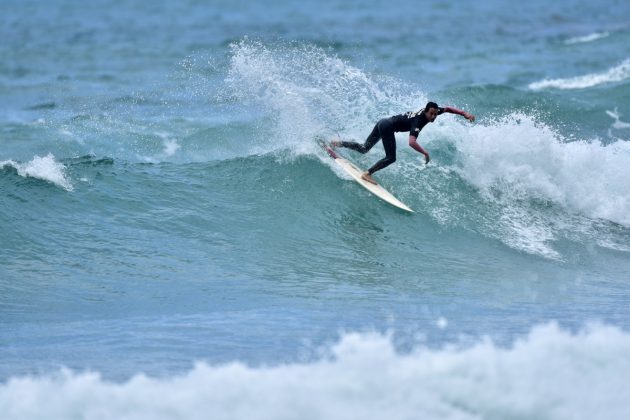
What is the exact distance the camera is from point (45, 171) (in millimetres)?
14664

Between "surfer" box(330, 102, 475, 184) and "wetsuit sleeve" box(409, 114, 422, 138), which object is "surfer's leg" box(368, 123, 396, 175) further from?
"wetsuit sleeve" box(409, 114, 422, 138)

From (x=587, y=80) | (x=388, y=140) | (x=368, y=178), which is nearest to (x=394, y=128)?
(x=388, y=140)

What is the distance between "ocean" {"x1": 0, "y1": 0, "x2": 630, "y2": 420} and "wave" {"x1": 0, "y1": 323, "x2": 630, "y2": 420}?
0.9 inches

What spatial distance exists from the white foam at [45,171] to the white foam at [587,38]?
27531 millimetres

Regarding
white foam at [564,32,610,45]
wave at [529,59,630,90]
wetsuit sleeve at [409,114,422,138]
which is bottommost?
wetsuit sleeve at [409,114,422,138]

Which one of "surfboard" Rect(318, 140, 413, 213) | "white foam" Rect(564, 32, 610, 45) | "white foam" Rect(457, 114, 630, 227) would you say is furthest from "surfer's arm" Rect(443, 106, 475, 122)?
"white foam" Rect(564, 32, 610, 45)

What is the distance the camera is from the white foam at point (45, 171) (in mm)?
14453

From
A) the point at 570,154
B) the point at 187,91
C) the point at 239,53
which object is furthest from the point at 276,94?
the point at 187,91

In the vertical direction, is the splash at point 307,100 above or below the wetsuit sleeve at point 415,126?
above

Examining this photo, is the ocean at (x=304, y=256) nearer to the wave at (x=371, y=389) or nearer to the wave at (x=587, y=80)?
the wave at (x=371, y=389)

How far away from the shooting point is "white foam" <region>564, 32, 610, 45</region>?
1469 inches

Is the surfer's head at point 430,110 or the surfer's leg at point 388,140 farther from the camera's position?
the surfer's leg at point 388,140

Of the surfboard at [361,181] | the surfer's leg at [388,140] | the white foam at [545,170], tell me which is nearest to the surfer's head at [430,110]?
the surfer's leg at [388,140]

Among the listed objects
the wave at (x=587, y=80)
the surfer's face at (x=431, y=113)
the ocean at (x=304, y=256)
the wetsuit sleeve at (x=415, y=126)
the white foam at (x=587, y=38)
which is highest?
the white foam at (x=587, y=38)
